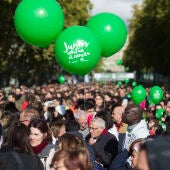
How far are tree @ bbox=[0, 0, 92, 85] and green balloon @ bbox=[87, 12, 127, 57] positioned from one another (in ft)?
37.2

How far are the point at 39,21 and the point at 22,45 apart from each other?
26564mm

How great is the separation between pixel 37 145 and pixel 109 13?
12.5ft

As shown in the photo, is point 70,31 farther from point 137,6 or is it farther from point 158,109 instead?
point 137,6

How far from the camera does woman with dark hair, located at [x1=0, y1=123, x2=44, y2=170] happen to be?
3.87 metres

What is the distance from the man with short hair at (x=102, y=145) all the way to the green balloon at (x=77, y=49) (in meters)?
1.64

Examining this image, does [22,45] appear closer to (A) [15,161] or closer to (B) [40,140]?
(B) [40,140]

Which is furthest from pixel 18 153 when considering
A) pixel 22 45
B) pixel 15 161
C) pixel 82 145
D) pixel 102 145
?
pixel 22 45

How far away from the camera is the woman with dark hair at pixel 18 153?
152 inches

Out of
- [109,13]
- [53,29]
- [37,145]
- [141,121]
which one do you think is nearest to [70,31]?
[53,29]

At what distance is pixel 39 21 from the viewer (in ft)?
23.2

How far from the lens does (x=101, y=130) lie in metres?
5.54

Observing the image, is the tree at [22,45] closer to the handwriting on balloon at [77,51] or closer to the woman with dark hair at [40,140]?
the handwriting on balloon at [77,51]

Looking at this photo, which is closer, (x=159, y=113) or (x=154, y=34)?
(x=159, y=113)

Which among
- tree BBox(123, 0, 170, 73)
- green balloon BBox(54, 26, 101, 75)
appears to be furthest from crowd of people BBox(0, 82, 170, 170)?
tree BBox(123, 0, 170, 73)
